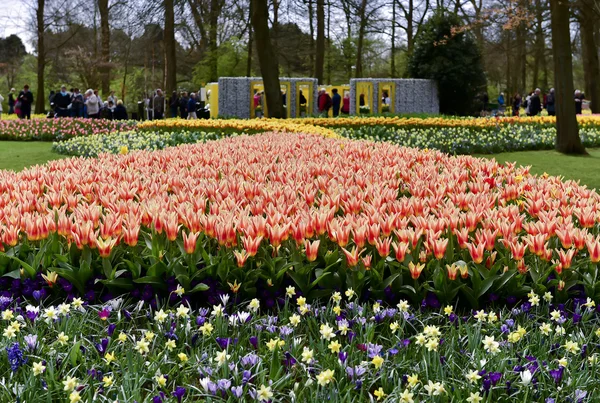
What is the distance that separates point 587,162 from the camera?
1179 centimetres

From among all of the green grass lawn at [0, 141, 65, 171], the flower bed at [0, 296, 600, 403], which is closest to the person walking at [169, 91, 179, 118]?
the green grass lawn at [0, 141, 65, 171]

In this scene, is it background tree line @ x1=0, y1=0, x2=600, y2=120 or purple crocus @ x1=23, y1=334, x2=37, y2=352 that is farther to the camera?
background tree line @ x1=0, y1=0, x2=600, y2=120

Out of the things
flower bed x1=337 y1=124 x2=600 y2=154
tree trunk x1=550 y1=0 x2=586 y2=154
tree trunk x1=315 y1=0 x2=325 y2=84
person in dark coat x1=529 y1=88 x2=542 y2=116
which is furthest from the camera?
tree trunk x1=315 y1=0 x2=325 y2=84

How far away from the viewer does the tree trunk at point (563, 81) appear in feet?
41.2

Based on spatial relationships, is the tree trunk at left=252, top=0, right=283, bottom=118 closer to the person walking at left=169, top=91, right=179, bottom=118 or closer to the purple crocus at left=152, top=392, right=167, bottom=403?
the person walking at left=169, top=91, right=179, bottom=118

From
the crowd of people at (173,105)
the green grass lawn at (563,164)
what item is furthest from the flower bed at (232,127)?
the crowd of people at (173,105)

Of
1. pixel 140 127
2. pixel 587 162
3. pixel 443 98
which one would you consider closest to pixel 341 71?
pixel 443 98

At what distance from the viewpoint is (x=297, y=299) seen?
9.09 feet

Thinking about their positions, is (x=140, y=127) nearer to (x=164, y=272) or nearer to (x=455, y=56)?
(x=164, y=272)

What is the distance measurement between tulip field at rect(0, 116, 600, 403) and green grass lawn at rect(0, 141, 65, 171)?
310 inches

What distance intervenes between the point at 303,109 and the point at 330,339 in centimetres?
2357

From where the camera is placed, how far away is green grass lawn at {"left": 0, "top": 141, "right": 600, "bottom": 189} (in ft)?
33.6

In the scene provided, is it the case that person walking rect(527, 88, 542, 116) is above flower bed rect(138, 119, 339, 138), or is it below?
above

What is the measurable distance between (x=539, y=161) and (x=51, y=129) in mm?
12918
